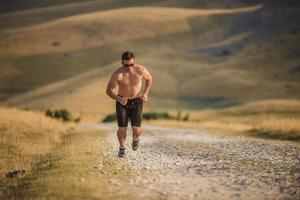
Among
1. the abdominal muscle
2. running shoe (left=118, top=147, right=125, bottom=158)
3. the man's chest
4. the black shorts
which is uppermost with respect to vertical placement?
the man's chest

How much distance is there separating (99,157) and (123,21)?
141 meters

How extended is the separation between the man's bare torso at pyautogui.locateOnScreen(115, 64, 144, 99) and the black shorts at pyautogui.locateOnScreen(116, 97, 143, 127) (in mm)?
171

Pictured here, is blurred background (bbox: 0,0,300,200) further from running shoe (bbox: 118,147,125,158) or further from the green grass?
running shoe (bbox: 118,147,125,158)

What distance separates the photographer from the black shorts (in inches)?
516

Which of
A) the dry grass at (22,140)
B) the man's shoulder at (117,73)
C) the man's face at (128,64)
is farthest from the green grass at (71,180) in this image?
the man's face at (128,64)

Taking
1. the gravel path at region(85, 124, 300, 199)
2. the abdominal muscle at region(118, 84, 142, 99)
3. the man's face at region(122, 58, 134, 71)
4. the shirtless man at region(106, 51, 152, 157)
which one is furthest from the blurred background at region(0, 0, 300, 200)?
the man's face at region(122, 58, 134, 71)

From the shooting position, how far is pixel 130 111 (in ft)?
43.7

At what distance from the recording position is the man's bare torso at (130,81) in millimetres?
12836

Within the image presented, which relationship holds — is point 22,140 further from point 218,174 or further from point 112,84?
point 218,174

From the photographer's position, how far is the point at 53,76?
11925 cm

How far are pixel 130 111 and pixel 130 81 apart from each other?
0.82 meters

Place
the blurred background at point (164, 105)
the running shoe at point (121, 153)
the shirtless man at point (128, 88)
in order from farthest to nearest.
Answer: the running shoe at point (121, 153) < the shirtless man at point (128, 88) < the blurred background at point (164, 105)

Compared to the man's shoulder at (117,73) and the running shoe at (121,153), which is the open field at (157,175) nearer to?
the running shoe at (121,153)

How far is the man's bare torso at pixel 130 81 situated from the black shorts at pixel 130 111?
17 cm
